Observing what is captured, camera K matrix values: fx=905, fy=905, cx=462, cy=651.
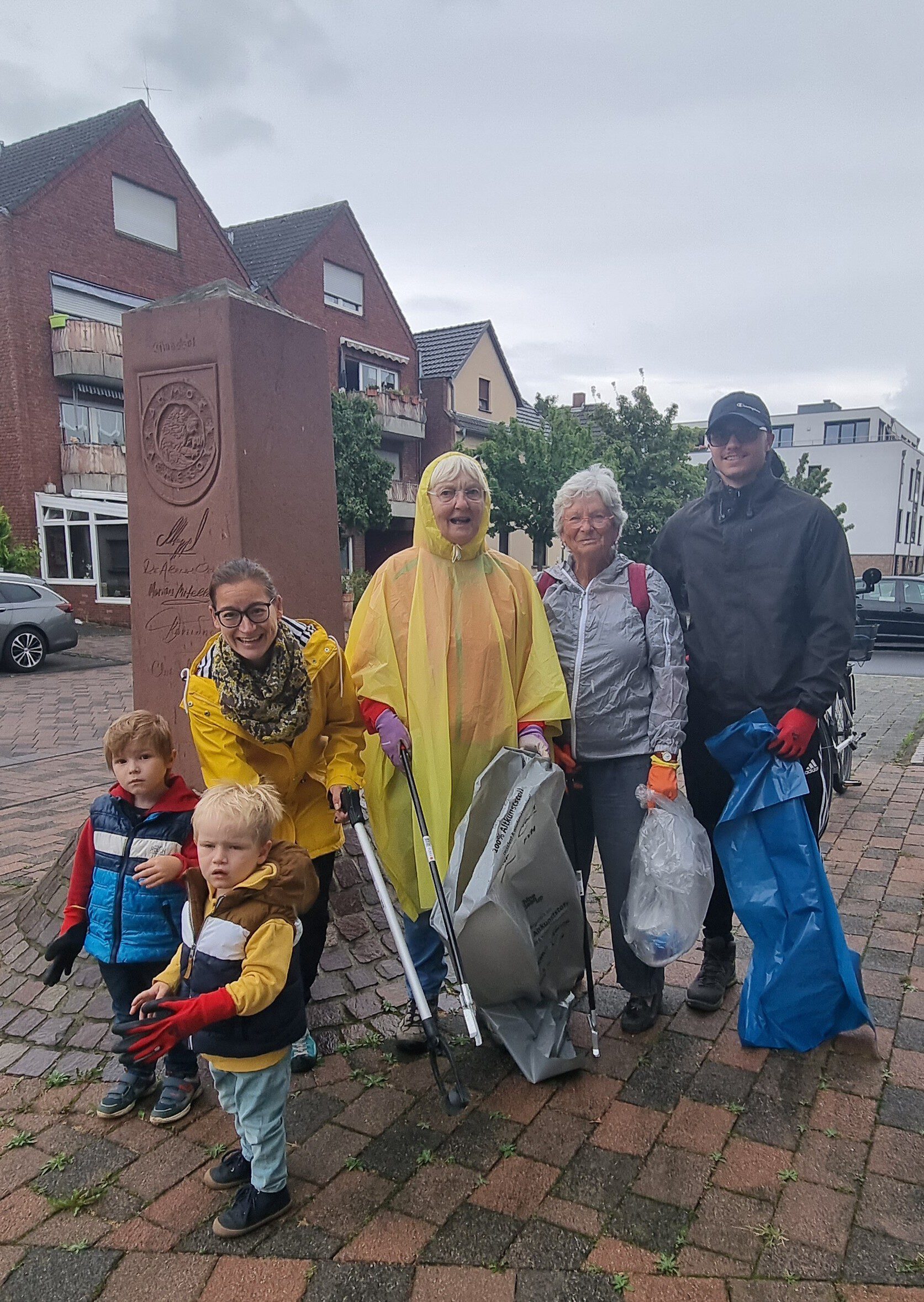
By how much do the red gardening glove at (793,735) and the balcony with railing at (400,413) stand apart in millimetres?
26535

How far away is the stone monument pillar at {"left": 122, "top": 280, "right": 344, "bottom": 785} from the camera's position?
400 cm

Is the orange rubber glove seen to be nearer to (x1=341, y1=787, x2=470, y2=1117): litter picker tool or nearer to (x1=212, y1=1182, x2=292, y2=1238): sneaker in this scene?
(x1=341, y1=787, x2=470, y2=1117): litter picker tool

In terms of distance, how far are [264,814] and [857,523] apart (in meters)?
57.3

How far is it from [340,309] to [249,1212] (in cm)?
2932

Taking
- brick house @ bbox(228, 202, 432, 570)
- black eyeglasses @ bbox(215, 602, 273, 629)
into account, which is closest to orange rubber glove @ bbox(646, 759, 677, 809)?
black eyeglasses @ bbox(215, 602, 273, 629)

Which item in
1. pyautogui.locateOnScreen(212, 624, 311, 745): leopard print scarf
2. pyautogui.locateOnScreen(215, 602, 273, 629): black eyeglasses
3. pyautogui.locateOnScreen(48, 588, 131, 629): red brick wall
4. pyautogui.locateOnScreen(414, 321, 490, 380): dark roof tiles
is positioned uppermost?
pyautogui.locateOnScreen(414, 321, 490, 380): dark roof tiles

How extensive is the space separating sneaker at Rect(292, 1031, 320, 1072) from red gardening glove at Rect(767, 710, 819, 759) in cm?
182

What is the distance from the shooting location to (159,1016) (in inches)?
80.6

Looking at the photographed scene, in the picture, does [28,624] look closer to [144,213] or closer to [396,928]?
[396,928]

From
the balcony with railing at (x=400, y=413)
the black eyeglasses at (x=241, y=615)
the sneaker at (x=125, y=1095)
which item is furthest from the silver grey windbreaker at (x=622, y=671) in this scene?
the balcony with railing at (x=400, y=413)

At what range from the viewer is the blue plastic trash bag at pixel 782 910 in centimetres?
294

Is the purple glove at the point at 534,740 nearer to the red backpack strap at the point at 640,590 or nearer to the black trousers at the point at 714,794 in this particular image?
the red backpack strap at the point at 640,590

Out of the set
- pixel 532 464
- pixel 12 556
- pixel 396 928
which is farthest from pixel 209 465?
pixel 532 464

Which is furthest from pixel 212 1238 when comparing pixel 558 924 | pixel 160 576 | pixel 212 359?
pixel 212 359
